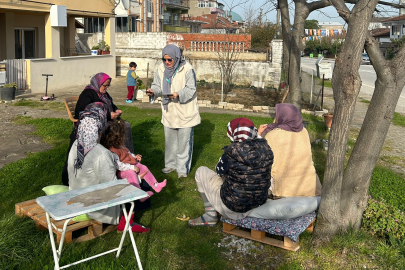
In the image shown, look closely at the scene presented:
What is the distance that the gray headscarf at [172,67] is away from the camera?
20.7 feet

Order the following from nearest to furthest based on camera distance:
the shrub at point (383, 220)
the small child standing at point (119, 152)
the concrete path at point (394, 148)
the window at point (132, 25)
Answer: the shrub at point (383, 220) → the small child standing at point (119, 152) → the concrete path at point (394, 148) → the window at point (132, 25)

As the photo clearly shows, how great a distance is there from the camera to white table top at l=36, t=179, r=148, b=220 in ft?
10.5

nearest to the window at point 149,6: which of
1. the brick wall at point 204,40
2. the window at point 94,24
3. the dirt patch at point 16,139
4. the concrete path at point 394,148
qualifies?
the window at point 94,24

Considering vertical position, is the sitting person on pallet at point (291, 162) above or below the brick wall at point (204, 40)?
below

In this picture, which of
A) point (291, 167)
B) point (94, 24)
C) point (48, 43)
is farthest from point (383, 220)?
point (94, 24)

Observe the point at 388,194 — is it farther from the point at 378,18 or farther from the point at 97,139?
the point at 97,139

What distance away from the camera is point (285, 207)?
14.3 ft

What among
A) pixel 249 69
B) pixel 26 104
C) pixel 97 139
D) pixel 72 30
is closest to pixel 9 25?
pixel 72 30

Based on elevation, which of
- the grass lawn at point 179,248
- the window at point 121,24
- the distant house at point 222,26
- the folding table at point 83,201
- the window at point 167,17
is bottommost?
the grass lawn at point 179,248

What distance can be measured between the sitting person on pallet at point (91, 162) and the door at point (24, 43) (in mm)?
17381

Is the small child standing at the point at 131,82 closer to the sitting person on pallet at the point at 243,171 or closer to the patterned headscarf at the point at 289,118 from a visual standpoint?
the patterned headscarf at the point at 289,118

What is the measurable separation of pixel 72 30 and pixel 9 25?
13.9 feet

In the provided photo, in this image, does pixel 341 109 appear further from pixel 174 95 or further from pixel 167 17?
pixel 167 17

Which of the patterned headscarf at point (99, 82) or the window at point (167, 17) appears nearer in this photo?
the patterned headscarf at point (99, 82)
